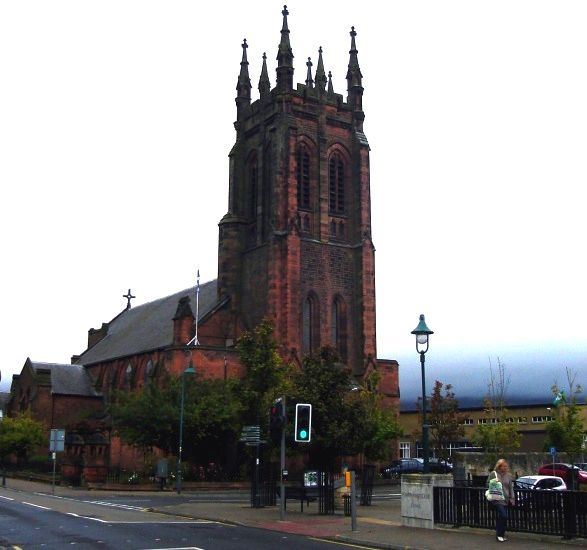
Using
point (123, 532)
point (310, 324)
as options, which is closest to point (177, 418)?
point (310, 324)

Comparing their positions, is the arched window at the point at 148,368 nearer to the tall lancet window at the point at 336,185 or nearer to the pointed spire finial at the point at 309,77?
the tall lancet window at the point at 336,185

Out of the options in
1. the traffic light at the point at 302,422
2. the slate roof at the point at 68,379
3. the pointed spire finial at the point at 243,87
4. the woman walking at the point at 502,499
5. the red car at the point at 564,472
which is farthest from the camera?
the slate roof at the point at 68,379

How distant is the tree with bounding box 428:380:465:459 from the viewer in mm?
59969

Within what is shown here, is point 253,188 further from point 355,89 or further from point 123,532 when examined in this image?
point 123,532

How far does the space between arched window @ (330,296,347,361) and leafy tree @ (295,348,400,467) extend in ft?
106

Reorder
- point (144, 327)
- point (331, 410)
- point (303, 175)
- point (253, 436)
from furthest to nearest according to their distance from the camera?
point (144, 327) < point (303, 175) < point (253, 436) < point (331, 410)

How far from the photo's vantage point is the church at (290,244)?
202 ft

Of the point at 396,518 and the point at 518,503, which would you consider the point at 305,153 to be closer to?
the point at 396,518

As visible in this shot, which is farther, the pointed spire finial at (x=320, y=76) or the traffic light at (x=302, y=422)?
the pointed spire finial at (x=320, y=76)

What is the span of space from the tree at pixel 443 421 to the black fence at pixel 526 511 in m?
39.3

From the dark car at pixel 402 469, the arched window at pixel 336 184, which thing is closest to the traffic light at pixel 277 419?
the dark car at pixel 402 469

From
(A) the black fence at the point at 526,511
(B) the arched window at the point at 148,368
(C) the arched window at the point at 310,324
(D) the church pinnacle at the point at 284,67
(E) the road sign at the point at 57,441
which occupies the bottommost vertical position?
(A) the black fence at the point at 526,511

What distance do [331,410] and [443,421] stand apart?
32445 mm

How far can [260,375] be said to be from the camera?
150 ft
